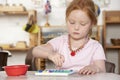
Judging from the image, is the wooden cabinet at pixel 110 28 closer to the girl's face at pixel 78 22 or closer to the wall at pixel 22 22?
the wall at pixel 22 22

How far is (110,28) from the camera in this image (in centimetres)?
425

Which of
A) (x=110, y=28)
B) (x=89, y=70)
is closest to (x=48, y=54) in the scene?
(x=89, y=70)

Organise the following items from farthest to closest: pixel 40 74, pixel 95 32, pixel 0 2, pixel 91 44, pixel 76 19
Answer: pixel 0 2 < pixel 95 32 < pixel 91 44 < pixel 76 19 < pixel 40 74

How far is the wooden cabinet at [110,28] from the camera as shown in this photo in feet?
13.2

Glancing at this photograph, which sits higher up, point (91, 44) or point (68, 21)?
point (68, 21)

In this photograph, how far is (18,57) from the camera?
4348 mm

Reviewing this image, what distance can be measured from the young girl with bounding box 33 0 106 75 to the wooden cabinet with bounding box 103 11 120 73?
8.22 feet

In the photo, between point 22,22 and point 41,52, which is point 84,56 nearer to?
point 41,52

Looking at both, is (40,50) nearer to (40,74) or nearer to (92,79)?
(40,74)

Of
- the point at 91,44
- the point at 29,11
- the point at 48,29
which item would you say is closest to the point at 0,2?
the point at 29,11

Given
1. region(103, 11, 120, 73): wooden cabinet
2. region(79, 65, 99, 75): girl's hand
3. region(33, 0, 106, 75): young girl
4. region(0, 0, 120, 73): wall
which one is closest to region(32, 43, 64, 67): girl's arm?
region(33, 0, 106, 75): young girl

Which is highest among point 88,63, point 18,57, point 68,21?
point 68,21

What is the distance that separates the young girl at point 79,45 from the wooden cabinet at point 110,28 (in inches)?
98.7

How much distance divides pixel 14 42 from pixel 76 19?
9.90 feet
